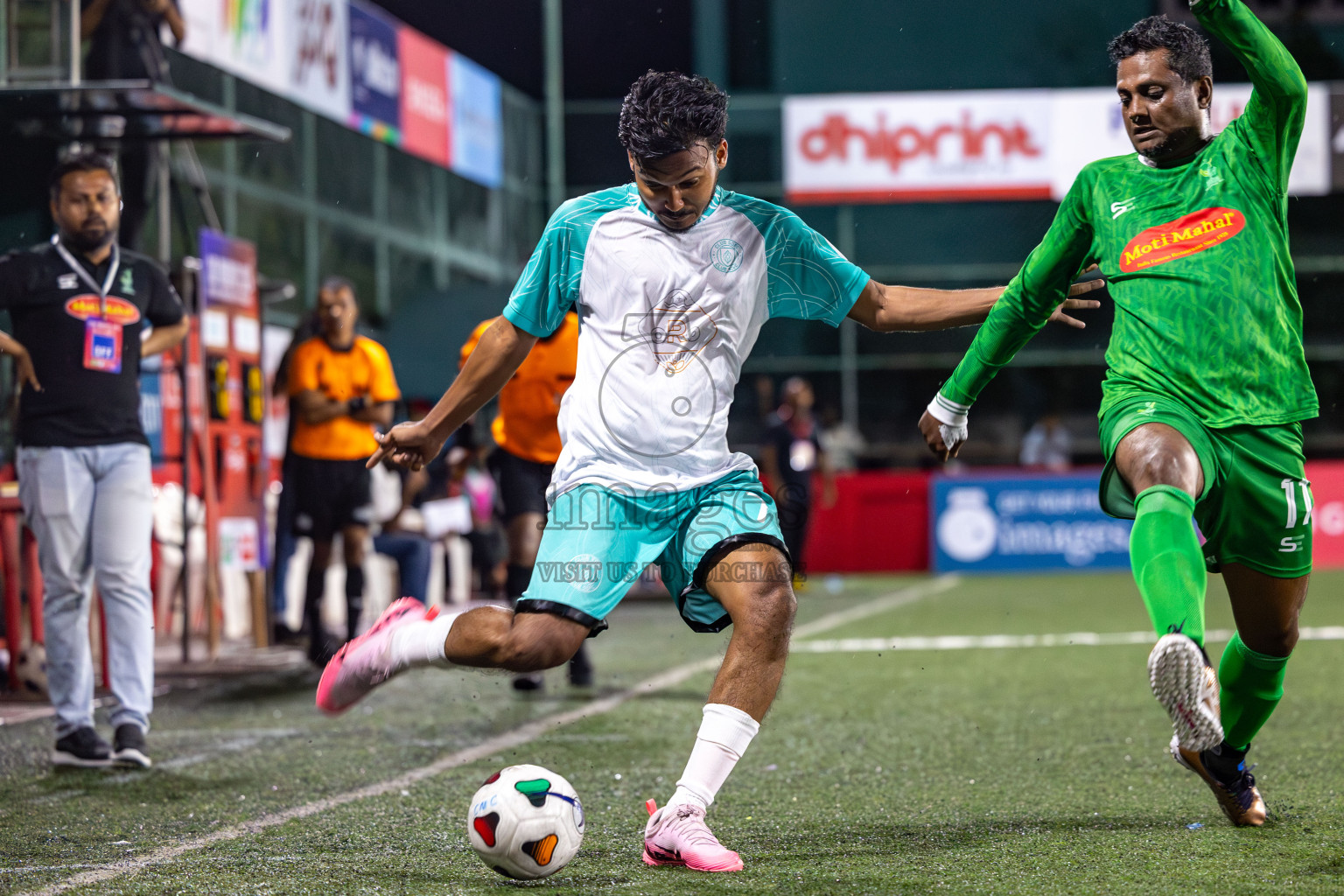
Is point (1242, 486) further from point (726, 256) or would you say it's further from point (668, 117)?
point (668, 117)

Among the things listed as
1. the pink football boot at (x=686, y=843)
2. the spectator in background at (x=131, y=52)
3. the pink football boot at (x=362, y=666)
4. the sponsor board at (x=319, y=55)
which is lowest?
the pink football boot at (x=686, y=843)

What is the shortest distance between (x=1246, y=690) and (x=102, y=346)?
4222 mm

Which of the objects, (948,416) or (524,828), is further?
(948,416)

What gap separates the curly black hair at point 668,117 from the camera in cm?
375

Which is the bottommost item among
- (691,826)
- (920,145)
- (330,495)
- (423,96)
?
(691,826)

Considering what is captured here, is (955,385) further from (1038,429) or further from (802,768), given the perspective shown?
(1038,429)

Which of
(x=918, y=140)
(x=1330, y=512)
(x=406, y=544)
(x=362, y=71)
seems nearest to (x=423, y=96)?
(x=362, y=71)

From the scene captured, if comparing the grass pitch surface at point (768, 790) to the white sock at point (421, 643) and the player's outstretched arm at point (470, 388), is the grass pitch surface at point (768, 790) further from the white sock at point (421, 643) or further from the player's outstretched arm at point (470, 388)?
the player's outstretched arm at point (470, 388)

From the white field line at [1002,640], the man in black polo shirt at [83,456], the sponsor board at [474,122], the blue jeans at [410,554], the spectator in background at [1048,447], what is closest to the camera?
the man in black polo shirt at [83,456]

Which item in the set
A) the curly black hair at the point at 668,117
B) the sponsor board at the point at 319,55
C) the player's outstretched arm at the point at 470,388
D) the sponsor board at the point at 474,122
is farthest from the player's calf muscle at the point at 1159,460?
the sponsor board at the point at 474,122

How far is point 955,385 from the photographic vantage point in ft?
13.7

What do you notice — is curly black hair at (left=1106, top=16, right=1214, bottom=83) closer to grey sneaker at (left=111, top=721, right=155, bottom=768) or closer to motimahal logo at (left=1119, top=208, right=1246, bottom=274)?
motimahal logo at (left=1119, top=208, right=1246, bottom=274)

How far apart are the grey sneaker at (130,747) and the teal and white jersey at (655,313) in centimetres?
250

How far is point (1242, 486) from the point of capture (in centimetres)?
375
